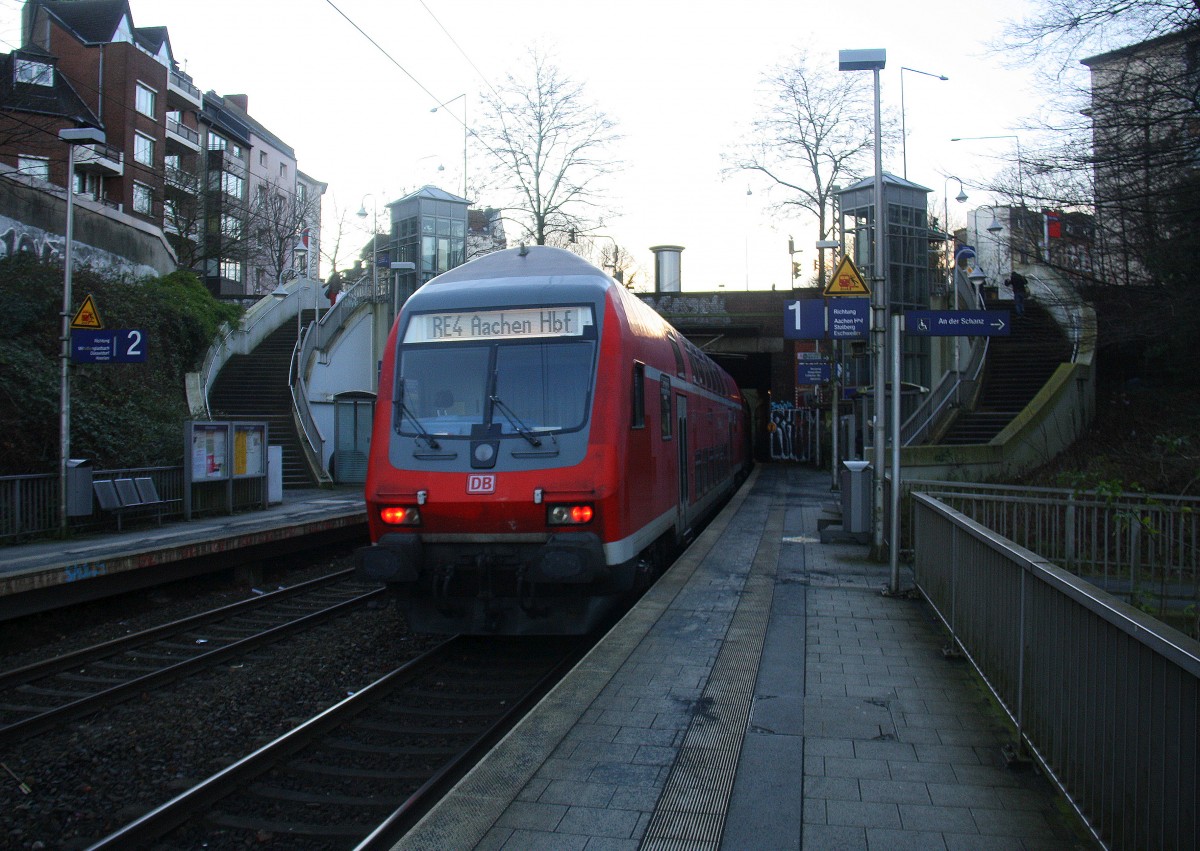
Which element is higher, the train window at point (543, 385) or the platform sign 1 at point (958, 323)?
the platform sign 1 at point (958, 323)

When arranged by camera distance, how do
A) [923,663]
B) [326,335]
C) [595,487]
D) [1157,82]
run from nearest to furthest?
1. [923,663]
2. [595,487]
3. [1157,82]
4. [326,335]

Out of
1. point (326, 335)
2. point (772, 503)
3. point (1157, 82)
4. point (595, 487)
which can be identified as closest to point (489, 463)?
point (595, 487)

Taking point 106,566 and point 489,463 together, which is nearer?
point 489,463

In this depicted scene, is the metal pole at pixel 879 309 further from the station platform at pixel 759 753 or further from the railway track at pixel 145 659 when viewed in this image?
the railway track at pixel 145 659

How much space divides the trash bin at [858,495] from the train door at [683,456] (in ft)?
8.26

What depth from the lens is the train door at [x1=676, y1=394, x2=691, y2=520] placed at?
11.2m

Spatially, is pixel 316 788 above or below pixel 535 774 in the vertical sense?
below

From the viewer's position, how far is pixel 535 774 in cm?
462

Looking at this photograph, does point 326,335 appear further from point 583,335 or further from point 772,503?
point 583,335

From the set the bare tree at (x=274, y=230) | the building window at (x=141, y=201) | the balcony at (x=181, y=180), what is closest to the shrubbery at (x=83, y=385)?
the balcony at (x=181, y=180)

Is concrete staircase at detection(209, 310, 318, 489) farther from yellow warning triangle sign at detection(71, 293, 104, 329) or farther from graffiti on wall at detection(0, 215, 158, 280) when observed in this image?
yellow warning triangle sign at detection(71, 293, 104, 329)

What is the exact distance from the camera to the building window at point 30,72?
49.2 feet

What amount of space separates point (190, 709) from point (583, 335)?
4212 millimetres

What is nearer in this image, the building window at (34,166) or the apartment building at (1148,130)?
the apartment building at (1148,130)
